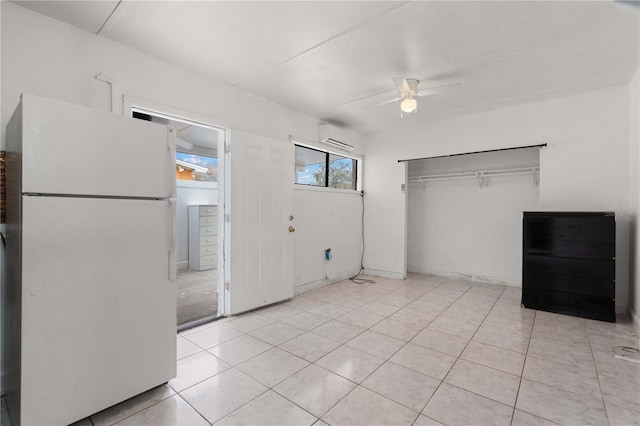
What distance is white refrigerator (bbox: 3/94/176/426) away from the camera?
1474mm

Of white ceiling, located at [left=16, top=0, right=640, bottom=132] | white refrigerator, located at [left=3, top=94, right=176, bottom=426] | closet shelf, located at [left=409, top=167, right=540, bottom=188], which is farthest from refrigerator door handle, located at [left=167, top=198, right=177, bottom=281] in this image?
closet shelf, located at [left=409, top=167, right=540, bottom=188]

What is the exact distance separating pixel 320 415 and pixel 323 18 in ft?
8.84

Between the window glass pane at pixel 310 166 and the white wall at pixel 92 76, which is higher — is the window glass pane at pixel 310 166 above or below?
below

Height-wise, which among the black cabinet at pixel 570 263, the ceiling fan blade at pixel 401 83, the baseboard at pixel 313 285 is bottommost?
the baseboard at pixel 313 285

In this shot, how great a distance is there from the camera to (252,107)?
3.58 m

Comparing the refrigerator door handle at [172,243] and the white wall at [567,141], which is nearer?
the refrigerator door handle at [172,243]

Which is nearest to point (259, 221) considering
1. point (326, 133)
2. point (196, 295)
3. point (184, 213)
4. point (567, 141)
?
point (196, 295)

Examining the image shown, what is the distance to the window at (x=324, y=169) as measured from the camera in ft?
14.8

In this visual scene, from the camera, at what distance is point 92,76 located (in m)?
2.37

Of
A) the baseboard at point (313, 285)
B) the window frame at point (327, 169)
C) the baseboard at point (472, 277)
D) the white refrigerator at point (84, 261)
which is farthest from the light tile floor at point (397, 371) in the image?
the window frame at point (327, 169)

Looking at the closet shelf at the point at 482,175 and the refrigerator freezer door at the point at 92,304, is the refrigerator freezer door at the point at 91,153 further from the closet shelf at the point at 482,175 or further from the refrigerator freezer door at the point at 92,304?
the closet shelf at the point at 482,175

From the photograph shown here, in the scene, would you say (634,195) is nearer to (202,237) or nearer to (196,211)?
(202,237)

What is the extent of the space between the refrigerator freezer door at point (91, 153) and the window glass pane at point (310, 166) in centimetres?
258

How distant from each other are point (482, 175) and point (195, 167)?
5.71 meters
